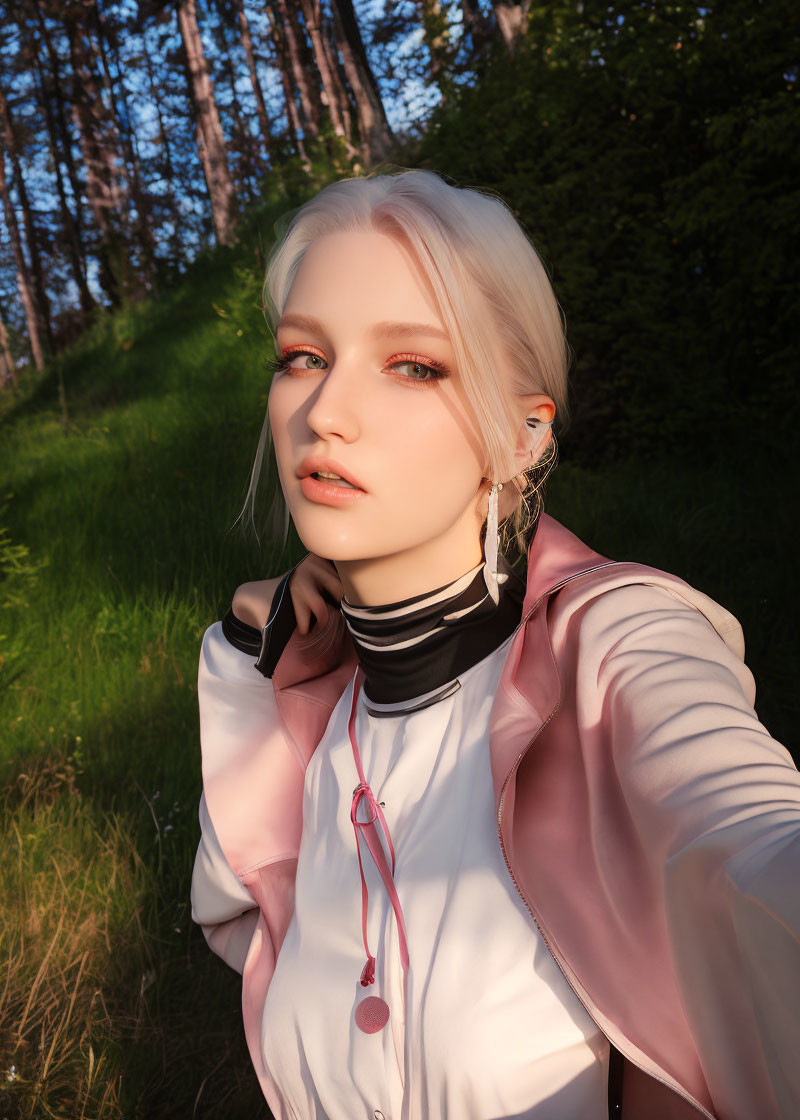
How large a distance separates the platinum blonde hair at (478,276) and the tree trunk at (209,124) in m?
9.98

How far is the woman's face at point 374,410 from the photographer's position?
1.40m

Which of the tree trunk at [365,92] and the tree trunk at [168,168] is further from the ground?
the tree trunk at [168,168]

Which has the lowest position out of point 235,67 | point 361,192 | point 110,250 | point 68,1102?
point 68,1102

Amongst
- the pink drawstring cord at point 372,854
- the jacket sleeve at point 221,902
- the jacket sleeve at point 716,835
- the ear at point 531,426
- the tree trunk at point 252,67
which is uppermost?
the tree trunk at point 252,67

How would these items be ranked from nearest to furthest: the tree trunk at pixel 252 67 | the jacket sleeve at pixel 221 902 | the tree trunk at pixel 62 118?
the jacket sleeve at pixel 221 902, the tree trunk at pixel 62 118, the tree trunk at pixel 252 67

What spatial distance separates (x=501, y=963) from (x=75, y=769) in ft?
7.49

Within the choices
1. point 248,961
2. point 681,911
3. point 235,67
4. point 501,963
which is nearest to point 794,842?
point 681,911

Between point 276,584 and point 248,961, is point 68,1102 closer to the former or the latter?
point 248,961

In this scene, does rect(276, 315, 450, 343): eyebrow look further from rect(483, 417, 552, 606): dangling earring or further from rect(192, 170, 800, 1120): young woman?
rect(483, 417, 552, 606): dangling earring

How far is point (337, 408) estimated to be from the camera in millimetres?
1392

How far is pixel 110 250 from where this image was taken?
1198cm

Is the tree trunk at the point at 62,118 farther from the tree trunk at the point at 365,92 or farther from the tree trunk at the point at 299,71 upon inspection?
the tree trunk at the point at 365,92

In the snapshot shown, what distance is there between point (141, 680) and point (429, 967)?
97.0 inches

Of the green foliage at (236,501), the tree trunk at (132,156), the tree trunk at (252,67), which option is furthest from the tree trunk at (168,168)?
the green foliage at (236,501)
